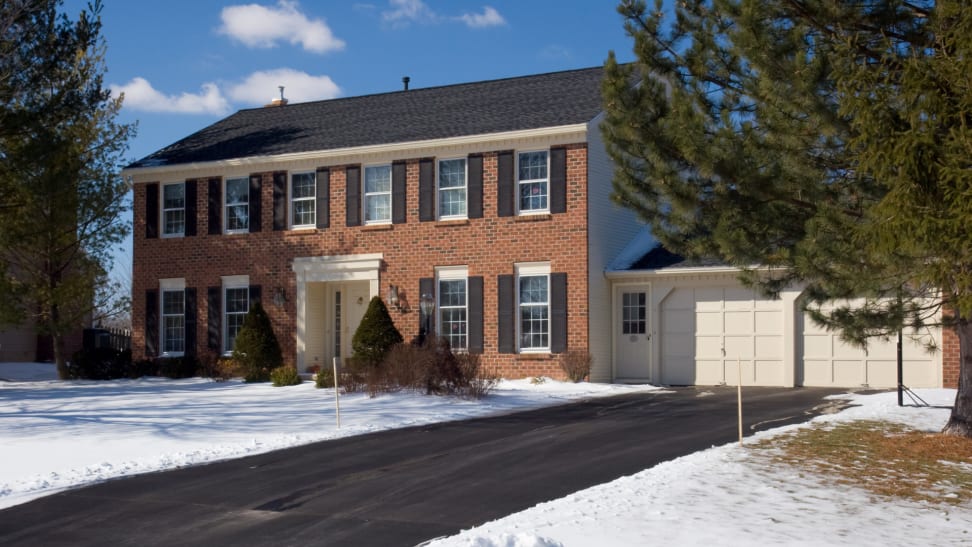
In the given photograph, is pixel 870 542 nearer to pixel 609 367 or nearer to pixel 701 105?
pixel 701 105

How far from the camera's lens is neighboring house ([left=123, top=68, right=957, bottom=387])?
71.2 feet

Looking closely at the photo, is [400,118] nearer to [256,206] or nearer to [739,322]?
[256,206]

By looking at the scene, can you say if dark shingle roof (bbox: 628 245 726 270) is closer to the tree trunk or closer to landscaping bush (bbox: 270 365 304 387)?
landscaping bush (bbox: 270 365 304 387)

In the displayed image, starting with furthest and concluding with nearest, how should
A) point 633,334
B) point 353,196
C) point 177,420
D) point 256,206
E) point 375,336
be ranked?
point 256,206, point 353,196, point 633,334, point 375,336, point 177,420

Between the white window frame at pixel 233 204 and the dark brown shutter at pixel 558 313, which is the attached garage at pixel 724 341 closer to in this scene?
the dark brown shutter at pixel 558 313

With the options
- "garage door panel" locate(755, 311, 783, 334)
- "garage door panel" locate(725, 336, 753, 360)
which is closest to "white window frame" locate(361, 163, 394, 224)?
"garage door panel" locate(725, 336, 753, 360)

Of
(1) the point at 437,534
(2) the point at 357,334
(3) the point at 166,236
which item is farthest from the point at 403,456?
(3) the point at 166,236

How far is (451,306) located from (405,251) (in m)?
1.72

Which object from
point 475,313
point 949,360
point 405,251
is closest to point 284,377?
point 405,251

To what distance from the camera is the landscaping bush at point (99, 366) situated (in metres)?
25.9

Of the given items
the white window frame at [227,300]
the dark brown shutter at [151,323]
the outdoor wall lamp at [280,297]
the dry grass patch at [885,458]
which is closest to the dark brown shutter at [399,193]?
the outdoor wall lamp at [280,297]

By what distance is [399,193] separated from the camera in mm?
23734

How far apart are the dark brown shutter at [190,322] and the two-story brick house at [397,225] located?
0.03 metres

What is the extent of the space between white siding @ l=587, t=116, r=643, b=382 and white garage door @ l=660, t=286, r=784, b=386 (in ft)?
4.15
